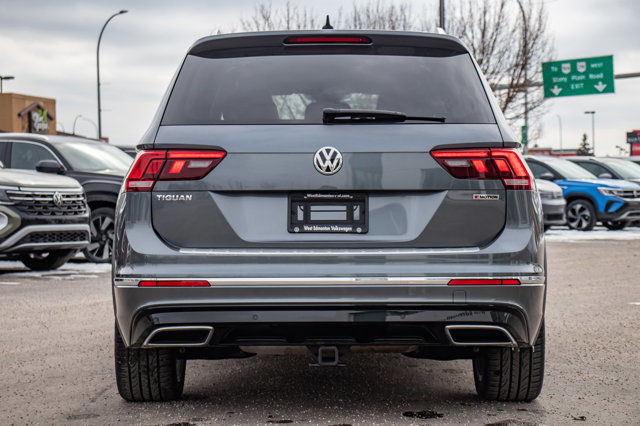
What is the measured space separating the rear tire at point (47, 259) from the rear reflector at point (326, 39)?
8.65 meters

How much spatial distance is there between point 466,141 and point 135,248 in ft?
4.91

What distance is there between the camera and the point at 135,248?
12.7ft

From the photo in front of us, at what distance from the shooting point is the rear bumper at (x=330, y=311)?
375 cm

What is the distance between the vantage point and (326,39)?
4.29 m

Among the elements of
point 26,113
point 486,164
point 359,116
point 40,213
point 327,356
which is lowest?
point 327,356

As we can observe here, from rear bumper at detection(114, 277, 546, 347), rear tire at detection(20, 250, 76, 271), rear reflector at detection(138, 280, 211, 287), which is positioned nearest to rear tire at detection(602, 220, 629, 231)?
rear tire at detection(20, 250, 76, 271)

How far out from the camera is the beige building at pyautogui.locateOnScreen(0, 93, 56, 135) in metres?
59.5

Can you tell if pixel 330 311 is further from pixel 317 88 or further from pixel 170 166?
pixel 317 88

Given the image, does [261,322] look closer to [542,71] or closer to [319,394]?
[319,394]

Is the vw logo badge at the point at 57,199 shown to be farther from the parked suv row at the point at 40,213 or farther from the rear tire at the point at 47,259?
the rear tire at the point at 47,259

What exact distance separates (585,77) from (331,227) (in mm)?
37897

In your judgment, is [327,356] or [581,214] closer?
[327,356]

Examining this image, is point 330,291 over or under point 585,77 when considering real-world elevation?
under

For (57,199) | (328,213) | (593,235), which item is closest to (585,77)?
(593,235)
